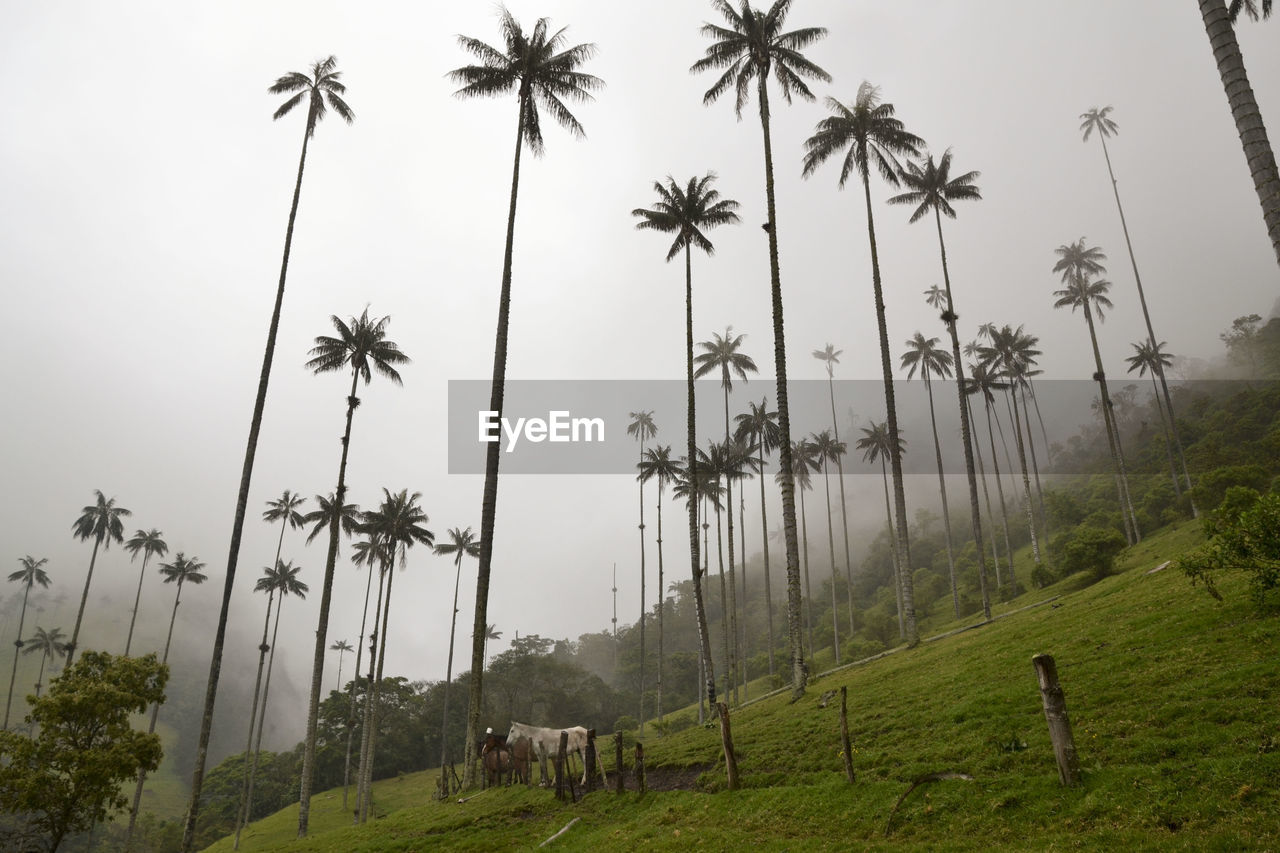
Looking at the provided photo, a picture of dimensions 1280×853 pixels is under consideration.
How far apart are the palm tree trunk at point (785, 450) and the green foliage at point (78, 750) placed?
105ft

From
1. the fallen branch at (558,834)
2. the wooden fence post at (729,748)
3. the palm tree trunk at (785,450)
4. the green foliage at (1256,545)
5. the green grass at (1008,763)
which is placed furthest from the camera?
the palm tree trunk at (785,450)

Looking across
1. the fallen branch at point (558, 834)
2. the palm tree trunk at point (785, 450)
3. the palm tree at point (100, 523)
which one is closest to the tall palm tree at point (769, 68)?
the palm tree trunk at point (785, 450)

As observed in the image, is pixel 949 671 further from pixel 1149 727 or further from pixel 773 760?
pixel 1149 727

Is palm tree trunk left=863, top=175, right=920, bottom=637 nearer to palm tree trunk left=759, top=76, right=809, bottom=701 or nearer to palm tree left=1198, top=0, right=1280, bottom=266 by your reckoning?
palm tree trunk left=759, top=76, right=809, bottom=701

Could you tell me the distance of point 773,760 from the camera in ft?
71.8

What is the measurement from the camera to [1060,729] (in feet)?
41.5

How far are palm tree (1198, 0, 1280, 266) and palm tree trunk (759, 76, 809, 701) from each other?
20924 mm

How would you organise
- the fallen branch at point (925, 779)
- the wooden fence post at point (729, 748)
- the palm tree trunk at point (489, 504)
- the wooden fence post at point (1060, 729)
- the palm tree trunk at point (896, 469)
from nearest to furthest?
the wooden fence post at point (1060, 729) → the fallen branch at point (925, 779) → the wooden fence post at point (729, 748) → the palm tree trunk at point (489, 504) → the palm tree trunk at point (896, 469)

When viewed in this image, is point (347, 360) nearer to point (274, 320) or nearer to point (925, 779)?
point (274, 320)

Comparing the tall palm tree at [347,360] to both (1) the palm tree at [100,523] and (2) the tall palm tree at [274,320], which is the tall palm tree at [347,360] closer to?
(2) the tall palm tree at [274,320]

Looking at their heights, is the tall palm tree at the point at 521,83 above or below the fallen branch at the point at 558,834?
above

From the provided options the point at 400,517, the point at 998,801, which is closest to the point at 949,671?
the point at 998,801

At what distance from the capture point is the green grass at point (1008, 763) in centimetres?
1104

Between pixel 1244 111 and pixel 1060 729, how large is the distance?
13.4 meters
